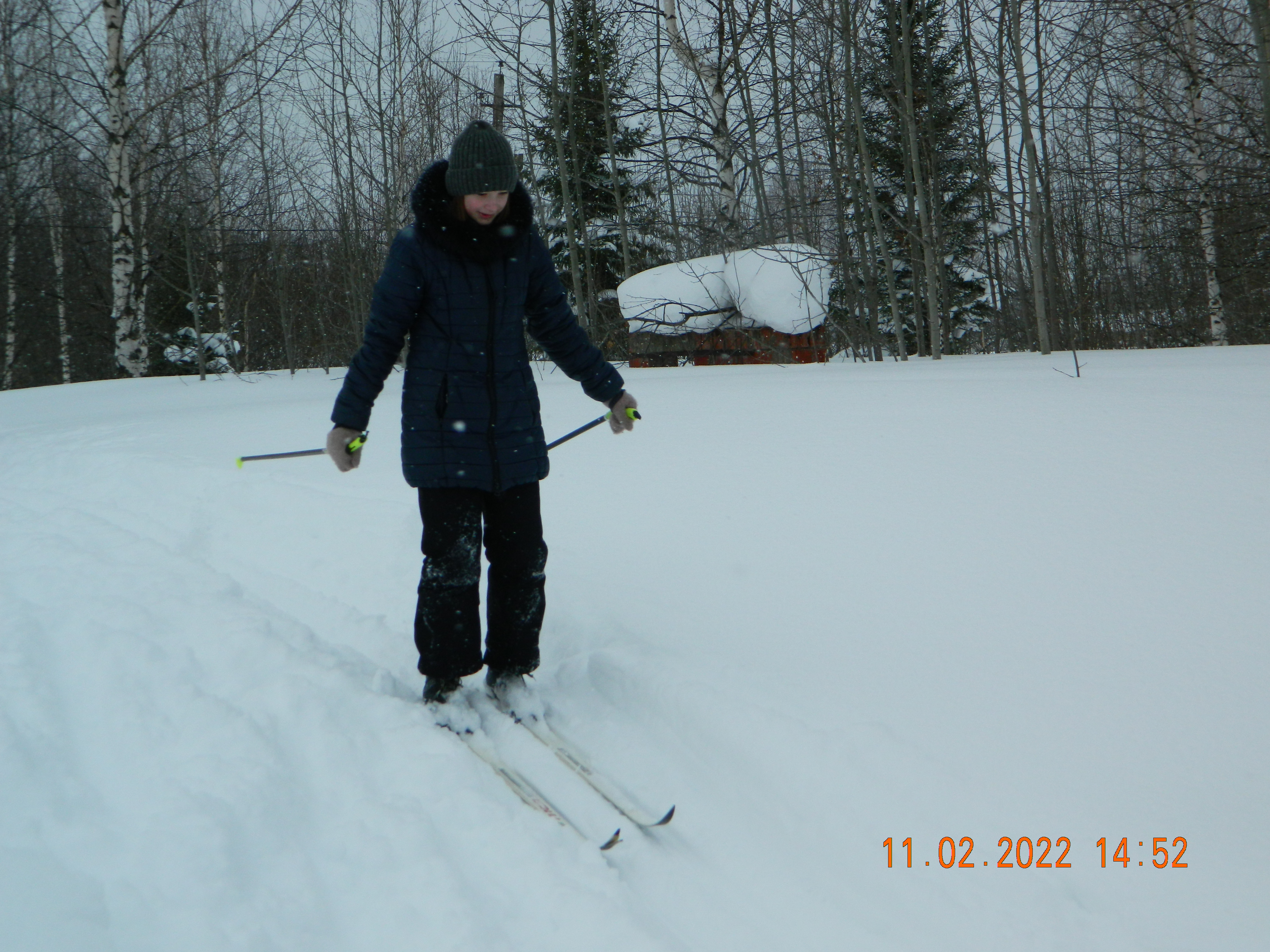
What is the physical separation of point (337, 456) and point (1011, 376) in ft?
19.9

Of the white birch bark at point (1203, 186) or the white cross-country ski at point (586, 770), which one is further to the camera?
the white birch bark at point (1203, 186)

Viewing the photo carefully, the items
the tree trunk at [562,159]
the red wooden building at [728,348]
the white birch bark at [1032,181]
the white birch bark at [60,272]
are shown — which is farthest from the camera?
the white birch bark at [60,272]

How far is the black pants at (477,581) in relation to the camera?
8.56 ft

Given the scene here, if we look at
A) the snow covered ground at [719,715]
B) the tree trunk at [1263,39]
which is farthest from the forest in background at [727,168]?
the snow covered ground at [719,715]

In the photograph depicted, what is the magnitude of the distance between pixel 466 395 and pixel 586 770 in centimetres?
114

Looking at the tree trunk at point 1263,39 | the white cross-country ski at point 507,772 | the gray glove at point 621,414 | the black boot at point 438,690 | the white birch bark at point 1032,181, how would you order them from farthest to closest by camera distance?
1. the white birch bark at point 1032,181
2. the tree trunk at point 1263,39
3. the gray glove at point 621,414
4. the black boot at point 438,690
5. the white cross-country ski at point 507,772

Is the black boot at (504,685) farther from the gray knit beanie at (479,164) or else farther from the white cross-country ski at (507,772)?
the gray knit beanie at (479,164)

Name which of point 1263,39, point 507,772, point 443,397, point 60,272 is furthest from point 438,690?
point 60,272

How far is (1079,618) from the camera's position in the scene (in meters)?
2.64

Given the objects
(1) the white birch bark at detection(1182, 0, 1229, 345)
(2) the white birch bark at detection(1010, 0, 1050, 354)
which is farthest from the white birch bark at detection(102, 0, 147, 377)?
(1) the white birch bark at detection(1182, 0, 1229, 345)

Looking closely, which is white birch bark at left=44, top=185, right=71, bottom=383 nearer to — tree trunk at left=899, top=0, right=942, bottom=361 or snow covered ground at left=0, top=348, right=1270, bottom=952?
tree trunk at left=899, top=0, right=942, bottom=361

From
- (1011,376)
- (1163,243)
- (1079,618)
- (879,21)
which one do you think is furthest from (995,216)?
(1079,618)
